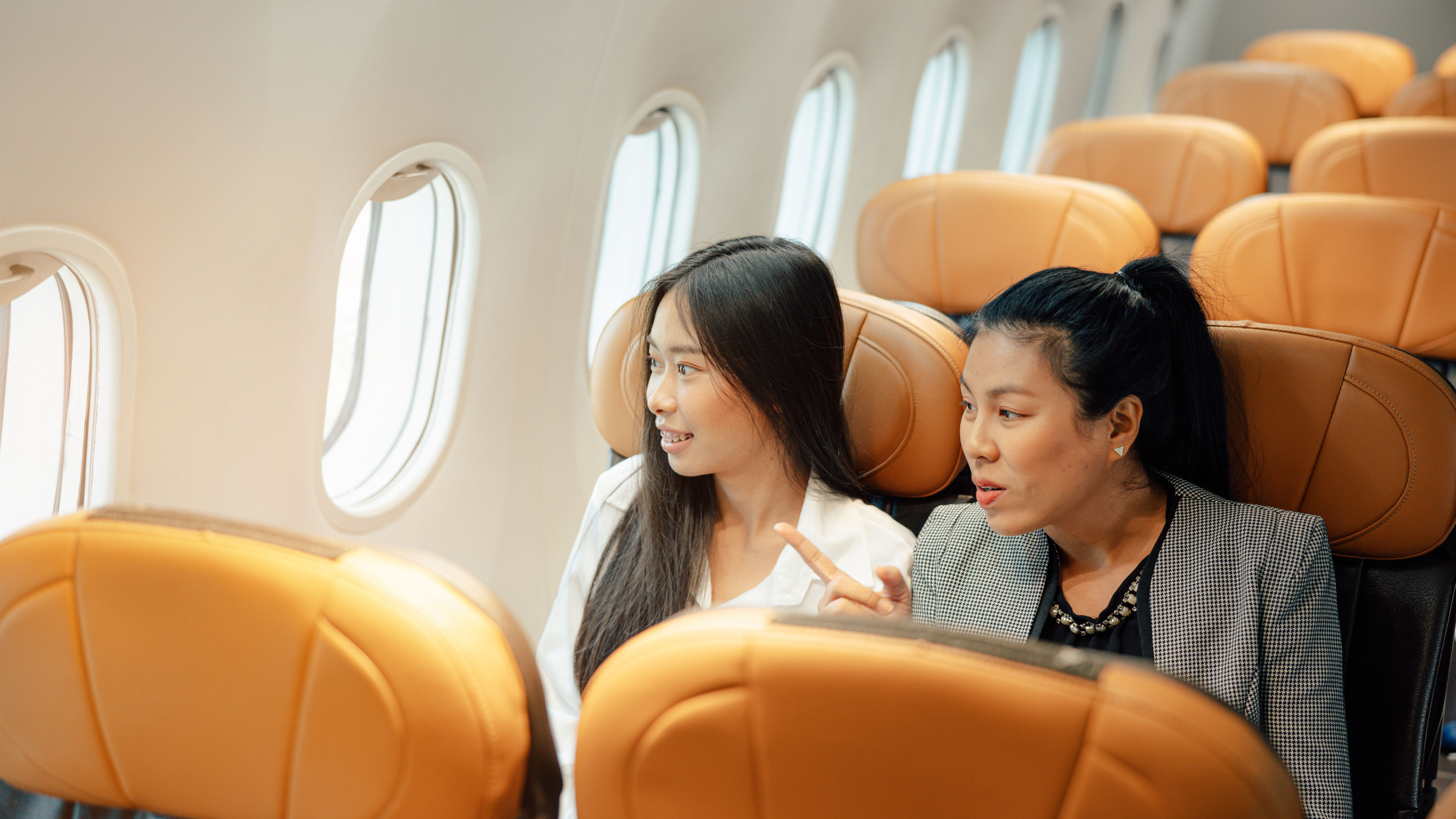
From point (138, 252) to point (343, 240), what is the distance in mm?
474

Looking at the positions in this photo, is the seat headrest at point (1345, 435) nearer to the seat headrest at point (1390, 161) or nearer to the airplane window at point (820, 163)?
the seat headrest at point (1390, 161)

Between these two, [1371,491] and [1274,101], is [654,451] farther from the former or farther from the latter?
[1274,101]

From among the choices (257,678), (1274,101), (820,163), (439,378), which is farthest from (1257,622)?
(1274,101)

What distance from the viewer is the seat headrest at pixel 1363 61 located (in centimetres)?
786

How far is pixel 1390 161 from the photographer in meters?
3.77

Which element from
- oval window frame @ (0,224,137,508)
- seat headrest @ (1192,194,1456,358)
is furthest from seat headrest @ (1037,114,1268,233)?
oval window frame @ (0,224,137,508)

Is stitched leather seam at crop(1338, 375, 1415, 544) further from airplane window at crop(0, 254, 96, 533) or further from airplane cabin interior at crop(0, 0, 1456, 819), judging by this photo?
airplane window at crop(0, 254, 96, 533)

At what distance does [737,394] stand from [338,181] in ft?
3.21

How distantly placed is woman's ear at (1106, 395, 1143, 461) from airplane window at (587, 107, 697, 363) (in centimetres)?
210

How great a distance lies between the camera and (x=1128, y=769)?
0.79 m

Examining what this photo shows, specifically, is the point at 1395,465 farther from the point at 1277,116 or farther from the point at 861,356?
the point at 1277,116

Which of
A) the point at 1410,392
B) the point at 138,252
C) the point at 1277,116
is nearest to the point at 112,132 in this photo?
the point at 138,252

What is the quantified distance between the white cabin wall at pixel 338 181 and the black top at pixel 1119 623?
1478mm

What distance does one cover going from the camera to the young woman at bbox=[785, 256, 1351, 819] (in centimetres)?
141
